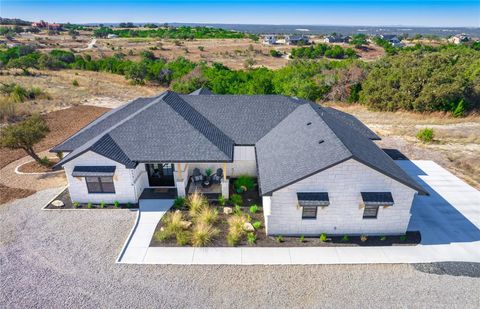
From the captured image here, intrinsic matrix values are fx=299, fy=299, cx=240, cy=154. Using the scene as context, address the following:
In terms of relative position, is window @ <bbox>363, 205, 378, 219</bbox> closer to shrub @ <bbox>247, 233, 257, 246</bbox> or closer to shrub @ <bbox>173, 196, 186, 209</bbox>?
shrub @ <bbox>247, 233, 257, 246</bbox>

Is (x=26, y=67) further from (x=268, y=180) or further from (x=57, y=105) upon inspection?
(x=268, y=180)

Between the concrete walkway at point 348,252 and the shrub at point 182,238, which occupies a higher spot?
the shrub at point 182,238

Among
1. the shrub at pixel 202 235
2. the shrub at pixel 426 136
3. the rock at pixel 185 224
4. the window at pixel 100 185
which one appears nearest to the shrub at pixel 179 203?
the rock at pixel 185 224

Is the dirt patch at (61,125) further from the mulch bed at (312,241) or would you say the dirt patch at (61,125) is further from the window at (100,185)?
the mulch bed at (312,241)

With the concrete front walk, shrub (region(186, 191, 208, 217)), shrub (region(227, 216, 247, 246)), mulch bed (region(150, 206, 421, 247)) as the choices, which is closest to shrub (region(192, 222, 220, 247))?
mulch bed (region(150, 206, 421, 247))

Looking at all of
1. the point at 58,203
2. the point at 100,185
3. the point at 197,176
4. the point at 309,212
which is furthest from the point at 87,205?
the point at 309,212
